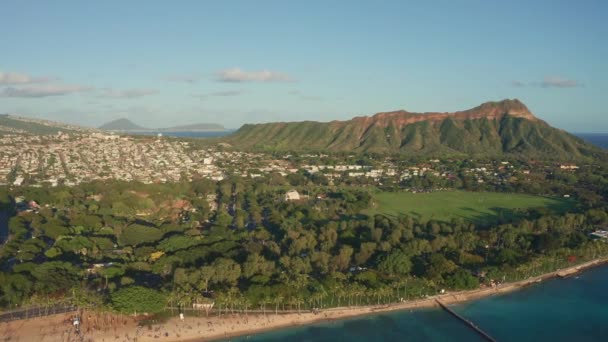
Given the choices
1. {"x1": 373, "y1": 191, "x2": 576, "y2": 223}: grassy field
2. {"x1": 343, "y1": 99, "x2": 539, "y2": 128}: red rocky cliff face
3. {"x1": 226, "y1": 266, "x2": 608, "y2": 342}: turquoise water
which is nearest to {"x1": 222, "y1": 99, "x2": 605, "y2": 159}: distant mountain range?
{"x1": 343, "y1": 99, "x2": 539, "y2": 128}: red rocky cliff face

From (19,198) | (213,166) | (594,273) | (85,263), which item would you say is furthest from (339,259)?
(213,166)

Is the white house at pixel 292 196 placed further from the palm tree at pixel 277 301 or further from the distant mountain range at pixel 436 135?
the distant mountain range at pixel 436 135

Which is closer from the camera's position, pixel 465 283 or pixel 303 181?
pixel 465 283

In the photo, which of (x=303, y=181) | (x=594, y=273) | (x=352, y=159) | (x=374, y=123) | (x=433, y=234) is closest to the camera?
Result: (x=594, y=273)

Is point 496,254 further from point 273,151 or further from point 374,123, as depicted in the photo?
point 374,123

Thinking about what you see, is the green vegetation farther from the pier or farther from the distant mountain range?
the distant mountain range

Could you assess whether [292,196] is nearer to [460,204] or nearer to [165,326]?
[460,204]

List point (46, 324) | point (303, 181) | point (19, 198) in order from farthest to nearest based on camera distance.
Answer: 1. point (303, 181)
2. point (19, 198)
3. point (46, 324)

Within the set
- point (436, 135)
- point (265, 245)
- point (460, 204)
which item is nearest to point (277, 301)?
point (265, 245)
